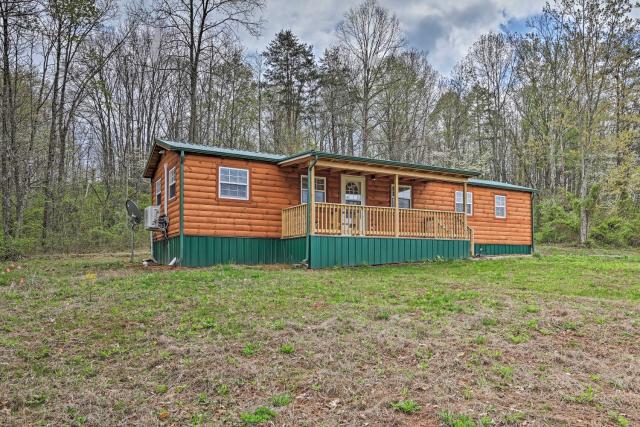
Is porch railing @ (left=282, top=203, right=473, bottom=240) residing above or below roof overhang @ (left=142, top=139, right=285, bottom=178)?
below

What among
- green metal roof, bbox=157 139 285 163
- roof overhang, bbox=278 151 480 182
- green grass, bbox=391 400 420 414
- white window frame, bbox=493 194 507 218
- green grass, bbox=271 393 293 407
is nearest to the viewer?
green grass, bbox=391 400 420 414

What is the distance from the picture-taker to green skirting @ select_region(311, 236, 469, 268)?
12.4 m

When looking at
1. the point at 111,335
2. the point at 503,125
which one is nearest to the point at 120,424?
the point at 111,335

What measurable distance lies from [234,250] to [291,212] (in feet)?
6.15

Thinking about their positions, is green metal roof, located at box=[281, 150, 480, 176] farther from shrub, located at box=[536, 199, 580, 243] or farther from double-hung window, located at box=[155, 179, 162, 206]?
shrub, located at box=[536, 199, 580, 243]

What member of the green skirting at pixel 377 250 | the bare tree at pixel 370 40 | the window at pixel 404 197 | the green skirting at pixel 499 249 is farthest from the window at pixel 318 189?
the bare tree at pixel 370 40

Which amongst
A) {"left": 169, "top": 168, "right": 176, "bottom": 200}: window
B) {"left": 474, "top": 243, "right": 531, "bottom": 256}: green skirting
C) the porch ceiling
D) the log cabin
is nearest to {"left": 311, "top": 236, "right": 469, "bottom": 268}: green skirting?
the log cabin

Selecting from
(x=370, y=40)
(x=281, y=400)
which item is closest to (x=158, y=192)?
(x=281, y=400)

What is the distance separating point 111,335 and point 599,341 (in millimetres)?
5919

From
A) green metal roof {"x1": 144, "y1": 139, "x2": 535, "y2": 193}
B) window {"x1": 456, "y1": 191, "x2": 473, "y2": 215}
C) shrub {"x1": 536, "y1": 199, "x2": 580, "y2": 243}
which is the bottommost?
shrub {"x1": 536, "y1": 199, "x2": 580, "y2": 243}

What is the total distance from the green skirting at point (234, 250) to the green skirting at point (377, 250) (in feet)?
1.88

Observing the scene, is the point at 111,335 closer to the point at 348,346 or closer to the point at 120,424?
the point at 120,424

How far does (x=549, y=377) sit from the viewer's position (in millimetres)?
4703

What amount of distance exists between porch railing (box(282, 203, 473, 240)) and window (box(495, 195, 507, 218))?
344cm
